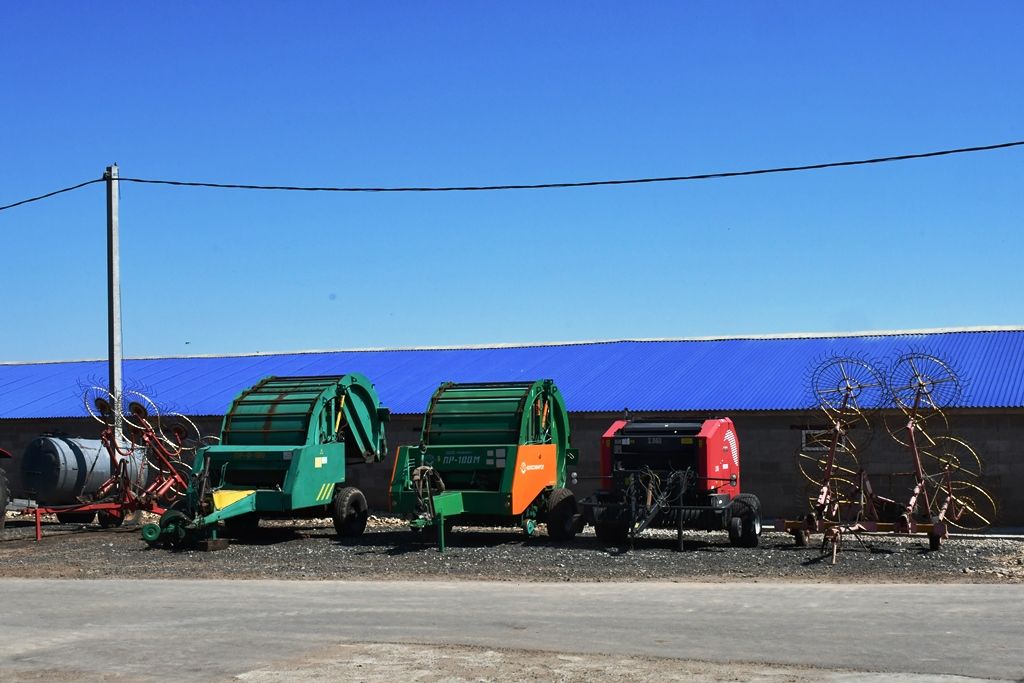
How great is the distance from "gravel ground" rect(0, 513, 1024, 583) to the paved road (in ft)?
3.62

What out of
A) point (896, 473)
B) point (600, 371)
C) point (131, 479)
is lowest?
point (896, 473)

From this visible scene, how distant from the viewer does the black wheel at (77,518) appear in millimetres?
27734

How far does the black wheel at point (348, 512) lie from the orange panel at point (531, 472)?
3.54 meters

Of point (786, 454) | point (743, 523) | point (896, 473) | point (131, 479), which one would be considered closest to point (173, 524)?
point (131, 479)

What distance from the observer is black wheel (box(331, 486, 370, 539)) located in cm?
2344

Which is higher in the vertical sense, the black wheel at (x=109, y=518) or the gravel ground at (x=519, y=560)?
the black wheel at (x=109, y=518)

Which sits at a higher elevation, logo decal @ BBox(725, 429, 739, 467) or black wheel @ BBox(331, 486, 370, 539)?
logo decal @ BBox(725, 429, 739, 467)

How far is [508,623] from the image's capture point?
13.1 m

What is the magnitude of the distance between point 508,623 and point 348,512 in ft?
35.7

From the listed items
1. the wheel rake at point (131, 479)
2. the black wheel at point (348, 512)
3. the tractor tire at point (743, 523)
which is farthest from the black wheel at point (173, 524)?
the tractor tire at point (743, 523)

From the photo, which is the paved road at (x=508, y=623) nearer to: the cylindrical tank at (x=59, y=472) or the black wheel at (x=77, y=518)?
the cylindrical tank at (x=59, y=472)

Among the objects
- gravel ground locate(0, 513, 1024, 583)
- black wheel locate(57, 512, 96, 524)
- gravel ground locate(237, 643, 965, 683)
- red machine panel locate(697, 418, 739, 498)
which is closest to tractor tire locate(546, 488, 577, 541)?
gravel ground locate(0, 513, 1024, 583)

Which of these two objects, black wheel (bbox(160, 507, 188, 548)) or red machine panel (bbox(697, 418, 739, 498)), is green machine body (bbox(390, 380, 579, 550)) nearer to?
red machine panel (bbox(697, 418, 739, 498))

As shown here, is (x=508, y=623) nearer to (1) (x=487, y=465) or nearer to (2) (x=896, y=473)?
(1) (x=487, y=465)
